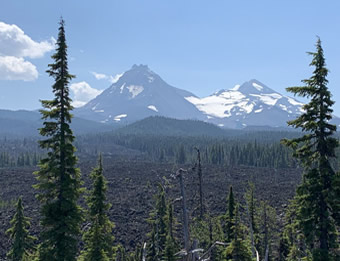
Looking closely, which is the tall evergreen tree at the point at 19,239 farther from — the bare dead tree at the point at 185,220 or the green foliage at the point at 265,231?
the bare dead tree at the point at 185,220

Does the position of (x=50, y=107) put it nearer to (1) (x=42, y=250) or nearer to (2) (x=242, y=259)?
(1) (x=42, y=250)

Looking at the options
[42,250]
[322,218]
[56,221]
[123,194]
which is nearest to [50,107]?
[56,221]

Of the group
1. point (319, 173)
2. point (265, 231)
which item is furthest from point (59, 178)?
point (265, 231)

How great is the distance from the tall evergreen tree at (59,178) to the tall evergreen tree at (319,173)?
11644 millimetres

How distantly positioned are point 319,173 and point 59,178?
44.1 ft

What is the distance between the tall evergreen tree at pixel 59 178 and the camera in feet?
62.2

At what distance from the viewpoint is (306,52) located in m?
16.9

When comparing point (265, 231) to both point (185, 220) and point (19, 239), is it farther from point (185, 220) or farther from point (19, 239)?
point (185, 220)

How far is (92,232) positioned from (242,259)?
10033mm

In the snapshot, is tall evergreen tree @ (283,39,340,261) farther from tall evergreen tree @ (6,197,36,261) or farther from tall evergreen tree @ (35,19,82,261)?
tall evergreen tree @ (6,197,36,261)

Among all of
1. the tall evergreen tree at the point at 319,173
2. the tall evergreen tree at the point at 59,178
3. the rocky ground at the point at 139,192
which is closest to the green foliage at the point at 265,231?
the rocky ground at the point at 139,192

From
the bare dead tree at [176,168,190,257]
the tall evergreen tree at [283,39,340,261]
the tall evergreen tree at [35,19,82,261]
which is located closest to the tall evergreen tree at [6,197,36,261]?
the tall evergreen tree at [35,19,82,261]

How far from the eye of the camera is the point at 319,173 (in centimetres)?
1667

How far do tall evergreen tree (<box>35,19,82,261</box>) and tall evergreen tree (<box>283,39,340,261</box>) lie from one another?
11644mm
